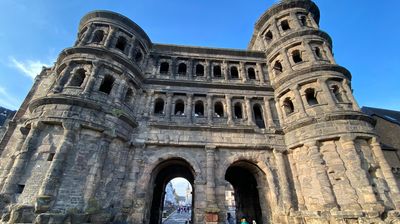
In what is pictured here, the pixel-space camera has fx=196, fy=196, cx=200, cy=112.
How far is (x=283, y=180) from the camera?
38.7 feet

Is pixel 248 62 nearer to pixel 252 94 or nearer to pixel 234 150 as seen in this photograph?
pixel 252 94

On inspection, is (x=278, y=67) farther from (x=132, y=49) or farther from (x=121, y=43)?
(x=121, y=43)

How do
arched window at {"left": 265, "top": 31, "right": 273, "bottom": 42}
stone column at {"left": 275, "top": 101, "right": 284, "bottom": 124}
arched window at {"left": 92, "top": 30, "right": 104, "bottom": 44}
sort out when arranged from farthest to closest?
arched window at {"left": 265, "top": 31, "right": 273, "bottom": 42}, stone column at {"left": 275, "top": 101, "right": 284, "bottom": 124}, arched window at {"left": 92, "top": 30, "right": 104, "bottom": 44}

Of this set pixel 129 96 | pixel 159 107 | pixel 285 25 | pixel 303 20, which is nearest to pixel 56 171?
pixel 129 96

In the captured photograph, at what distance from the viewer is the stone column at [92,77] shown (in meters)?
→ 11.4

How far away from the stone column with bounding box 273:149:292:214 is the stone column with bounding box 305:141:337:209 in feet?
5.28

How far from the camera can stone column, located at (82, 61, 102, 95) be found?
1140 cm

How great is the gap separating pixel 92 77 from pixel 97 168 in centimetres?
545

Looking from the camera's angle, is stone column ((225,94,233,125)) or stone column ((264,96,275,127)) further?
stone column ((264,96,275,127))

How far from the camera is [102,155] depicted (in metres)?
10.4

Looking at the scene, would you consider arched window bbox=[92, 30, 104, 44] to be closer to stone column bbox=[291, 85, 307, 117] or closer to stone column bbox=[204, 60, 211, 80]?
stone column bbox=[204, 60, 211, 80]

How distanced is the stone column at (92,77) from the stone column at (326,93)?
47.3ft

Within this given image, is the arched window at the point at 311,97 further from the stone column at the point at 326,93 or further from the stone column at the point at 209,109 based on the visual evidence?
the stone column at the point at 209,109

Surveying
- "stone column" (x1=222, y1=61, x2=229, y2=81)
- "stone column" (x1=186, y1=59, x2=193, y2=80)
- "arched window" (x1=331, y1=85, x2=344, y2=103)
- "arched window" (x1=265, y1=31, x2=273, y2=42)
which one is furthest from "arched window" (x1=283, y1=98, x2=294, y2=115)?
"stone column" (x1=186, y1=59, x2=193, y2=80)
